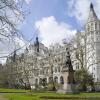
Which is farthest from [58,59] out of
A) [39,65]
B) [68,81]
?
[68,81]

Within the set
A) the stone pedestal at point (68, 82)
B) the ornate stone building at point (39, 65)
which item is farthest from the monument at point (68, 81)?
the ornate stone building at point (39, 65)

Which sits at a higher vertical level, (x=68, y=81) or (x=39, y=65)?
(x=39, y=65)

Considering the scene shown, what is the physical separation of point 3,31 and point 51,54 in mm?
75031

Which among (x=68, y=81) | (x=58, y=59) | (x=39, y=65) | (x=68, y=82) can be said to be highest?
(x=58, y=59)

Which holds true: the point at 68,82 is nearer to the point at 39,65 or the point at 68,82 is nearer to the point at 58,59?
the point at 58,59

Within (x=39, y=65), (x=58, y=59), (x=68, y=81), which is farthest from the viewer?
(x=39, y=65)

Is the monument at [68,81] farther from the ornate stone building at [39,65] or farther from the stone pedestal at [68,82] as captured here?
the ornate stone building at [39,65]

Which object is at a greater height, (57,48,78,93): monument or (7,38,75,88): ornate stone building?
(7,38,75,88): ornate stone building

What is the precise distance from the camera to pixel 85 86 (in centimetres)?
6250

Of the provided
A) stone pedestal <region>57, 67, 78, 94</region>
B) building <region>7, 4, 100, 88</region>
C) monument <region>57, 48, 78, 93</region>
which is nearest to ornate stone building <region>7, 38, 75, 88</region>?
building <region>7, 4, 100, 88</region>

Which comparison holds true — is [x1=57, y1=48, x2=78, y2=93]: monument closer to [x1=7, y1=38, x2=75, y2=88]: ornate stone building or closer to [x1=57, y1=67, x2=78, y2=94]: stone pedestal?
[x1=57, y1=67, x2=78, y2=94]: stone pedestal

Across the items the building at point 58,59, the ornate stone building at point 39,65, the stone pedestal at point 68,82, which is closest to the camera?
the stone pedestal at point 68,82

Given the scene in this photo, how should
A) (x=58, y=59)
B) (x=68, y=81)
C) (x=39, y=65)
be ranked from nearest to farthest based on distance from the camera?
(x=68, y=81), (x=58, y=59), (x=39, y=65)

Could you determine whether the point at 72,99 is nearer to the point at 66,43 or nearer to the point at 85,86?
the point at 85,86
